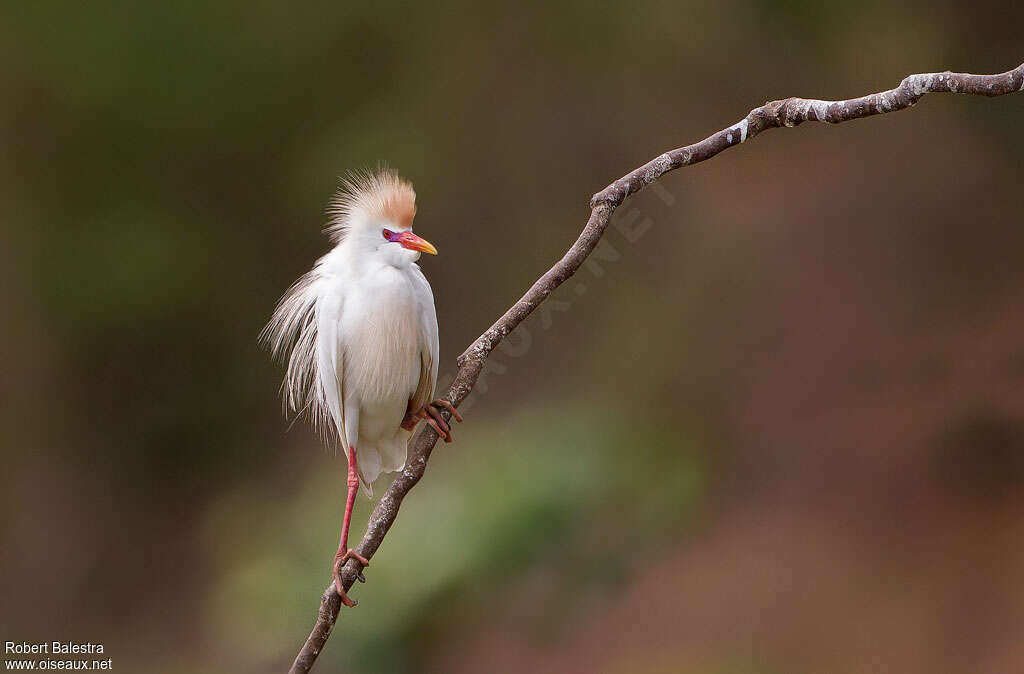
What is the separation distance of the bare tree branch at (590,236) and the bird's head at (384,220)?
34 centimetres

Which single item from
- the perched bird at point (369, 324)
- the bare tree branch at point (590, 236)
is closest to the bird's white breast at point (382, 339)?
the perched bird at point (369, 324)

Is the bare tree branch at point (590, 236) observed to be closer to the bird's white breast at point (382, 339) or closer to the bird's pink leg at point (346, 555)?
the bird's pink leg at point (346, 555)

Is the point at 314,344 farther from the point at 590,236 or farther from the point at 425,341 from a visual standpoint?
the point at 590,236

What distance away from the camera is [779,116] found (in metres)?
1.17

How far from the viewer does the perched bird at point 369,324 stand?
1562 mm

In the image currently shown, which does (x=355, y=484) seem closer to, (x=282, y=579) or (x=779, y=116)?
(x=779, y=116)

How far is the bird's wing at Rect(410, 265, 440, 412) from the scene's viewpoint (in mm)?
1615

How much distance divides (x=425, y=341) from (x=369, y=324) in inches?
4.2

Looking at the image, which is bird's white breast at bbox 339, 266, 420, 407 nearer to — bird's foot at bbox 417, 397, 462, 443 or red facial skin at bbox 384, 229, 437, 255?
red facial skin at bbox 384, 229, 437, 255

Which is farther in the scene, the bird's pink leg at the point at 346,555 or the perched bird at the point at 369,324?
the perched bird at the point at 369,324

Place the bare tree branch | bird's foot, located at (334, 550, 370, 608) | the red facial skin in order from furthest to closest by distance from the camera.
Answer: the red facial skin, bird's foot, located at (334, 550, 370, 608), the bare tree branch

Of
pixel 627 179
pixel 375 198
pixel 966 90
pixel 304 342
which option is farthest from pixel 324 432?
pixel 966 90

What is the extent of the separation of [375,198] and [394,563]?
2267 millimetres

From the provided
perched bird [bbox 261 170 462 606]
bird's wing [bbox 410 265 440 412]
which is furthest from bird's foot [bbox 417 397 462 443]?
bird's wing [bbox 410 265 440 412]
